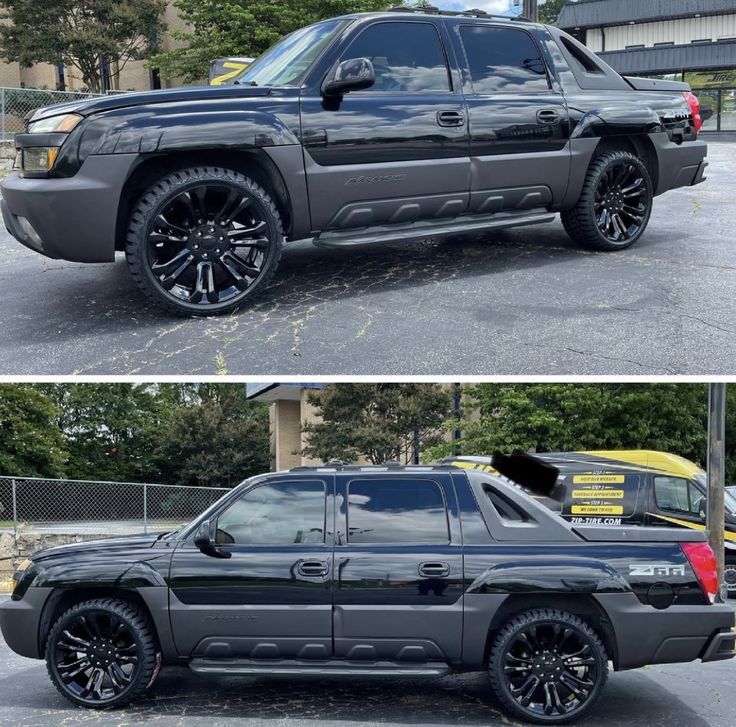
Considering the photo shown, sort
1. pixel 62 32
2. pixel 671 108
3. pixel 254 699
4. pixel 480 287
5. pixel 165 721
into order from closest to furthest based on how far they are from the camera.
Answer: pixel 165 721, pixel 254 699, pixel 480 287, pixel 671 108, pixel 62 32

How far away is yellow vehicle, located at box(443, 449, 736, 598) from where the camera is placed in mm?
13266

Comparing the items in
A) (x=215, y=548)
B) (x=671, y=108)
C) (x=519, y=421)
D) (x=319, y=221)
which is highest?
(x=671, y=108)

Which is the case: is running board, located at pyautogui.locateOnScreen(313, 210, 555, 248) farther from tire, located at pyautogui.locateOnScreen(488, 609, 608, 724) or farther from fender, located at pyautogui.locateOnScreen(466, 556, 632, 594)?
tire, located at pyautogui.locateOnScreen(488, 609, 608, 724)

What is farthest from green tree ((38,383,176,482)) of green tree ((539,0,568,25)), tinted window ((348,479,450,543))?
green tree ((539,0,568,25))

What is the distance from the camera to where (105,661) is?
567 cm

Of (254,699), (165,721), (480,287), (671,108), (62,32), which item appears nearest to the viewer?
(165,721)

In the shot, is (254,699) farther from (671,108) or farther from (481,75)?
(671,108)

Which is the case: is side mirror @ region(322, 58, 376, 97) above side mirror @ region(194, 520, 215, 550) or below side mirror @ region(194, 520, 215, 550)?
above

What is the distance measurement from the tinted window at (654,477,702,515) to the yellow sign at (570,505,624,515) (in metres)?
0.55

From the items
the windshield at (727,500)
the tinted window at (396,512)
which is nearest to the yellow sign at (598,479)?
the windshield at (727,500)

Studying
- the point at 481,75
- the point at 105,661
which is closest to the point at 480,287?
the point at 481,75

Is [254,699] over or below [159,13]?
below

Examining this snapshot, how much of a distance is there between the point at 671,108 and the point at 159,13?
30821 mm

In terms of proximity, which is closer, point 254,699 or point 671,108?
point 254,699
